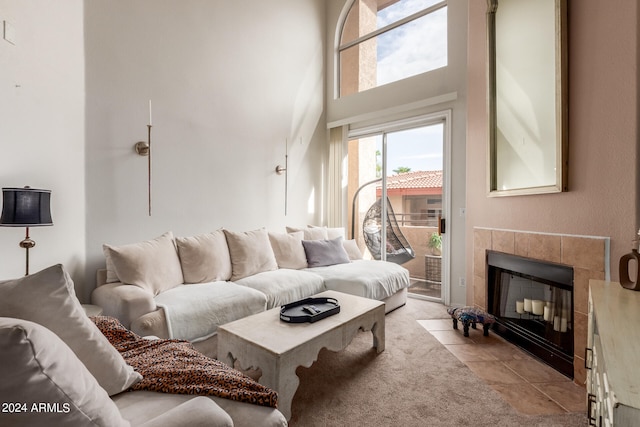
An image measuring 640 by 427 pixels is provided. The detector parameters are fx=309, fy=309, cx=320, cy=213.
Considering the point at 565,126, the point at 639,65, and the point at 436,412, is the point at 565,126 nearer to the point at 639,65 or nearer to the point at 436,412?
the point at 639,65

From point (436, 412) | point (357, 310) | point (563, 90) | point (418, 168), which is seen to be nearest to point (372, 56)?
point (418, 168)

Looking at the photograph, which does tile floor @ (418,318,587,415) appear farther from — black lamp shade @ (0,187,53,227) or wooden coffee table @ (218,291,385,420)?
black lamp shade @ (0,187,53,227)

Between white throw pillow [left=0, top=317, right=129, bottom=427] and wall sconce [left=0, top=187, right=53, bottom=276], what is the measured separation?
5.33 ft

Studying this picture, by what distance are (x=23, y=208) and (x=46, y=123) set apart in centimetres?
76

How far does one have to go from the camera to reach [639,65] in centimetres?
175

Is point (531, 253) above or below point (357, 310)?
above

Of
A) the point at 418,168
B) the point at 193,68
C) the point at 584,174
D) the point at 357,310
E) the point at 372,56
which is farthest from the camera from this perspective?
the point at 372,56

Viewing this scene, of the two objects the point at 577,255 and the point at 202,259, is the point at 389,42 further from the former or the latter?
the point at 202,259

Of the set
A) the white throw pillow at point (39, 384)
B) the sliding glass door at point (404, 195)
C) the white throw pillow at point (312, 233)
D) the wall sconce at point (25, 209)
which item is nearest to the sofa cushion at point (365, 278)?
the white throw pillow at point (312, 233)

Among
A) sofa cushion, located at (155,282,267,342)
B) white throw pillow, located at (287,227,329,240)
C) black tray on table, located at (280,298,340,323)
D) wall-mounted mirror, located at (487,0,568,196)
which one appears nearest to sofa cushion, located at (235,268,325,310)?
sofa cushion, located at (155,282,267,342)

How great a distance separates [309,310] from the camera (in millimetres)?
2059

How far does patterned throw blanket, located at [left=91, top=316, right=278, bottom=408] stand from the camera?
43.9 inches

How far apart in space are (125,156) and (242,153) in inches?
50.9

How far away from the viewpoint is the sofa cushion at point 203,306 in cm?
214
